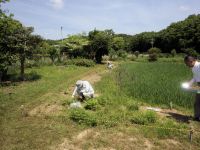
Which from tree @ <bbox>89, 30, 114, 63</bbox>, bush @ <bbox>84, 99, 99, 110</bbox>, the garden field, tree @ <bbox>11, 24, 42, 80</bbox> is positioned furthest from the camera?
tree @ <bbox>89, 30, 114, 63</bbox>

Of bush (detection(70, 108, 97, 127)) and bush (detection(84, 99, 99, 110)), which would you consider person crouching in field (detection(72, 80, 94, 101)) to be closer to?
bush (detection(84, 99, 99, 110))

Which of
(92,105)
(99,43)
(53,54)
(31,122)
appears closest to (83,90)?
(92,105)

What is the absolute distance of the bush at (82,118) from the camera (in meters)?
7.08

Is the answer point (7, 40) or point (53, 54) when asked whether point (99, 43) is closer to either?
point (53, 54)

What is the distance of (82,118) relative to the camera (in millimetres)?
7297

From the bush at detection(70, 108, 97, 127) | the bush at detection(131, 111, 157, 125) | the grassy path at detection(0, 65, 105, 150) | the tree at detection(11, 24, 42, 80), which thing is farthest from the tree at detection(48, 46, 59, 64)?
the bush at detection(131, 111, 157, 125)

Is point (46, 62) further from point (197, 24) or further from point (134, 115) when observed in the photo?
point (197, 24)

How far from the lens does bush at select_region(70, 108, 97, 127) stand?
7078 millimetres

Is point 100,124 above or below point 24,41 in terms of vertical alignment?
below

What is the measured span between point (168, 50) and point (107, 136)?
69.1m

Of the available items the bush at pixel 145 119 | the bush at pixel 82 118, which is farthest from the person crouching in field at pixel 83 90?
the bush at pixel 145 119

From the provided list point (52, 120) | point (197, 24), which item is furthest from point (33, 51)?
point (197, 24)

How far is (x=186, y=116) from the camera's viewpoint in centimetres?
793

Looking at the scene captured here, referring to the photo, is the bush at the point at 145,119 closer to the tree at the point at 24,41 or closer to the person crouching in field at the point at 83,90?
the person crouching in field at the point at 83,90
